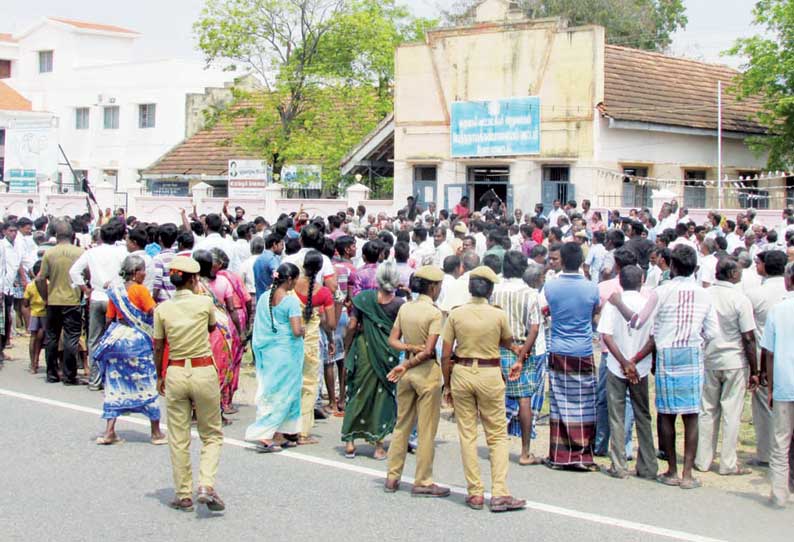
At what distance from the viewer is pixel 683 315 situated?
841 centimetres

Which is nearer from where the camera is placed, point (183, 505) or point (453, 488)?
point (183, 505)

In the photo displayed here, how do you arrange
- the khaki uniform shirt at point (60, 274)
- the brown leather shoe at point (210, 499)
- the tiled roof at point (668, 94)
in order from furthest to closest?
the tiled roof at point (668, 94) < the khaki uniform shirt at point (60, 274) < the brown leather shoe at point (210, 499)

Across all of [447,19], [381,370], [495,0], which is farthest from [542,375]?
[447,19]

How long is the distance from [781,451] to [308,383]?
161 inches

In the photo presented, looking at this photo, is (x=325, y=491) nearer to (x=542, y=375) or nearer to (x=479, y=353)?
(x=479, y=353)

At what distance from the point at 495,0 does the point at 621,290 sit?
21693 millimetres

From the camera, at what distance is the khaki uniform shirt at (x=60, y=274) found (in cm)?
1244

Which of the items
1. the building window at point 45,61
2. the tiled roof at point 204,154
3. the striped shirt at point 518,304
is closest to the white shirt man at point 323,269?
the striped shirt at point 518,304

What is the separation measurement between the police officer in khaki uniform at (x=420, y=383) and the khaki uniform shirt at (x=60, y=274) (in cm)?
578

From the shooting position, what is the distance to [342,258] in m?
10.9

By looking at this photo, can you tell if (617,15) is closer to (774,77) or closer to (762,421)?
(774,77)

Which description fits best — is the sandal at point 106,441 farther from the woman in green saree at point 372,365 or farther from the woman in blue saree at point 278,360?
the woman in green saree at point 372,365

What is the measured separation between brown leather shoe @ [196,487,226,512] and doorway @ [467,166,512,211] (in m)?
22.3

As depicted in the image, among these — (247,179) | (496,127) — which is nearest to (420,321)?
(496,127)
